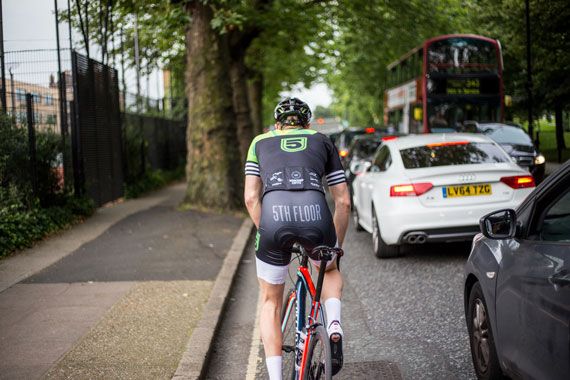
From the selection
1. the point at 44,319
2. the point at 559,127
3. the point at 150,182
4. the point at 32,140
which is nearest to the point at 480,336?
the point at 44,319

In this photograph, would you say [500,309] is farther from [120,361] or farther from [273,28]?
[273,28]

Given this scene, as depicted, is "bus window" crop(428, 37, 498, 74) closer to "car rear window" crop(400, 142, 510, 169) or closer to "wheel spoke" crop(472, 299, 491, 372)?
"car rear window" crop(400, 142, 510, 169)

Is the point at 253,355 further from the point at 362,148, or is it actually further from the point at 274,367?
the point at 362,148

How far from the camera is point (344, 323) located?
6250mm

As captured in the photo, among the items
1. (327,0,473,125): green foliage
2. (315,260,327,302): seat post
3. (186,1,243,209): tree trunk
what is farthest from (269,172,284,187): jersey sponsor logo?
(327,0,473,125): green foliage

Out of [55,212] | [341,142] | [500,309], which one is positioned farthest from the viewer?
[341,142]

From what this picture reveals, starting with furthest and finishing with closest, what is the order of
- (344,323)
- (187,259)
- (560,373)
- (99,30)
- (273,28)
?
(273,28), (99,30), (187,259), (344,323), (560,373)

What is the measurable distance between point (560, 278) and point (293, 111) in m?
1.76

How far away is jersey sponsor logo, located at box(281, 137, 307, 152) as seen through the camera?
3.96m

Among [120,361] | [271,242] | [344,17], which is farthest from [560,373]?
[344,17]

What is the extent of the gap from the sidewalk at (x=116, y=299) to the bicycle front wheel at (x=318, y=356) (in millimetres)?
1259

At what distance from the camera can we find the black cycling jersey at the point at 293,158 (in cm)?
390

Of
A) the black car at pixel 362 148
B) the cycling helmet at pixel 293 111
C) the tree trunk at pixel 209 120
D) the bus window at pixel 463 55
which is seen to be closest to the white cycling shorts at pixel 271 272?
the cycling helmet at pixel 293 111

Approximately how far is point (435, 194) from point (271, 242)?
4.89 metres
